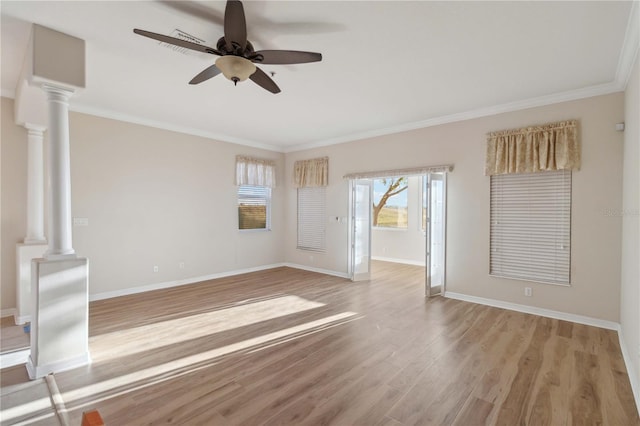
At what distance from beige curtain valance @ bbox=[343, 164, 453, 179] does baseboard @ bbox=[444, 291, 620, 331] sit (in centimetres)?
199

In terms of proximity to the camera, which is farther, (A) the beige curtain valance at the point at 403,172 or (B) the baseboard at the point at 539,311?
(A) the beige curtain valance at the point at 403,172

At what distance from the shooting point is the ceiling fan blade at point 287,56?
2346 mm

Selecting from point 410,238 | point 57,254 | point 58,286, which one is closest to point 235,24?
point 57,254

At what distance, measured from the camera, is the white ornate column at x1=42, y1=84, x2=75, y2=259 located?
258 centimetres

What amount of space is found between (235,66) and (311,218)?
461cm

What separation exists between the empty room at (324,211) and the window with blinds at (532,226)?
26mm

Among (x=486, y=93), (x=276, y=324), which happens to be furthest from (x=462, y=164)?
(x=276, y=324)

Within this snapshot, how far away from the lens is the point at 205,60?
118 inches

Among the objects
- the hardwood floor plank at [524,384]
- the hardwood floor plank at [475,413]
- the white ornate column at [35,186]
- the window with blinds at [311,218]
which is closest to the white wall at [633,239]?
the hardwood floor plank at [524,384]

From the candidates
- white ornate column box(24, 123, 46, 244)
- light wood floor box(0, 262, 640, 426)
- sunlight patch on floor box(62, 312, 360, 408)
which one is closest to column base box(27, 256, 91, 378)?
light wood floor box(0, 262, 640, 426)

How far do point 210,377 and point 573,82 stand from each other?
4927 mm

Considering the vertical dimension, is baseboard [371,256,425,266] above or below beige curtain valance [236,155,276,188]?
below

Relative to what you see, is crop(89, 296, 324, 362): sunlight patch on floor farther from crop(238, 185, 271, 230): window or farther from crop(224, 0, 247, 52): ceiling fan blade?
crop(224, 0, 247, 52): ceiling fan blade

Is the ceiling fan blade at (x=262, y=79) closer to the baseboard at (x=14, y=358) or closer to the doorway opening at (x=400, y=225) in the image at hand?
the doorway opening at (x=400, y=225)
